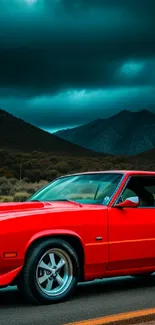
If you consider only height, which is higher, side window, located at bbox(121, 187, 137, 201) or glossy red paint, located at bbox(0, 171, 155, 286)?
side window, located at bbox(121, 187, 137, 201)

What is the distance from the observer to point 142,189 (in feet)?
26.5

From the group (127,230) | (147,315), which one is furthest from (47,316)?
(127,230)

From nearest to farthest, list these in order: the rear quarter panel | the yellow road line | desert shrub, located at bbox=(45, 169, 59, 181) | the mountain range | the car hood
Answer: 1. the yellow road line
2. the rear quarter panel
3. the car hood
4. desert shrub, located at bbox=(45, 169, 59, 181)
5. the mountain range

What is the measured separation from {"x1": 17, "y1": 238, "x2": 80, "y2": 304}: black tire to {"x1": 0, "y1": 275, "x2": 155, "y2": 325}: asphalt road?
3.7 inches

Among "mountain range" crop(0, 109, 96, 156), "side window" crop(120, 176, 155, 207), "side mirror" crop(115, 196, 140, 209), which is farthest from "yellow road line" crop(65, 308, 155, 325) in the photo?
"mountain range" crop(0, 109, 96, 156)

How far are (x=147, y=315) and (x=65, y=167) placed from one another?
201 feet

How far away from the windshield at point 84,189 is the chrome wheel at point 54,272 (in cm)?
91

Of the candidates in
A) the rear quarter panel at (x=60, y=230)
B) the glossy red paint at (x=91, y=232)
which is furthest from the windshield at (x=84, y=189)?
the rear quarter panel at (x=60, y=230)

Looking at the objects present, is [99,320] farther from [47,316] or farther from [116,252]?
[116,252]

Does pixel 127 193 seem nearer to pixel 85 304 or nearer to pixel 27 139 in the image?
pixel 85 304

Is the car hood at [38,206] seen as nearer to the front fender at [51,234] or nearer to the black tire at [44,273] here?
the front fender at [51,234]

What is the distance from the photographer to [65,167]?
221ft

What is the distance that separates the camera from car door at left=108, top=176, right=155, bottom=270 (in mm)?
7195

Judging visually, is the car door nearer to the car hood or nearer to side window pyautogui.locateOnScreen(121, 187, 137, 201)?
side window pyautogui.locateOnScreen(121, 187, 137, 201)
